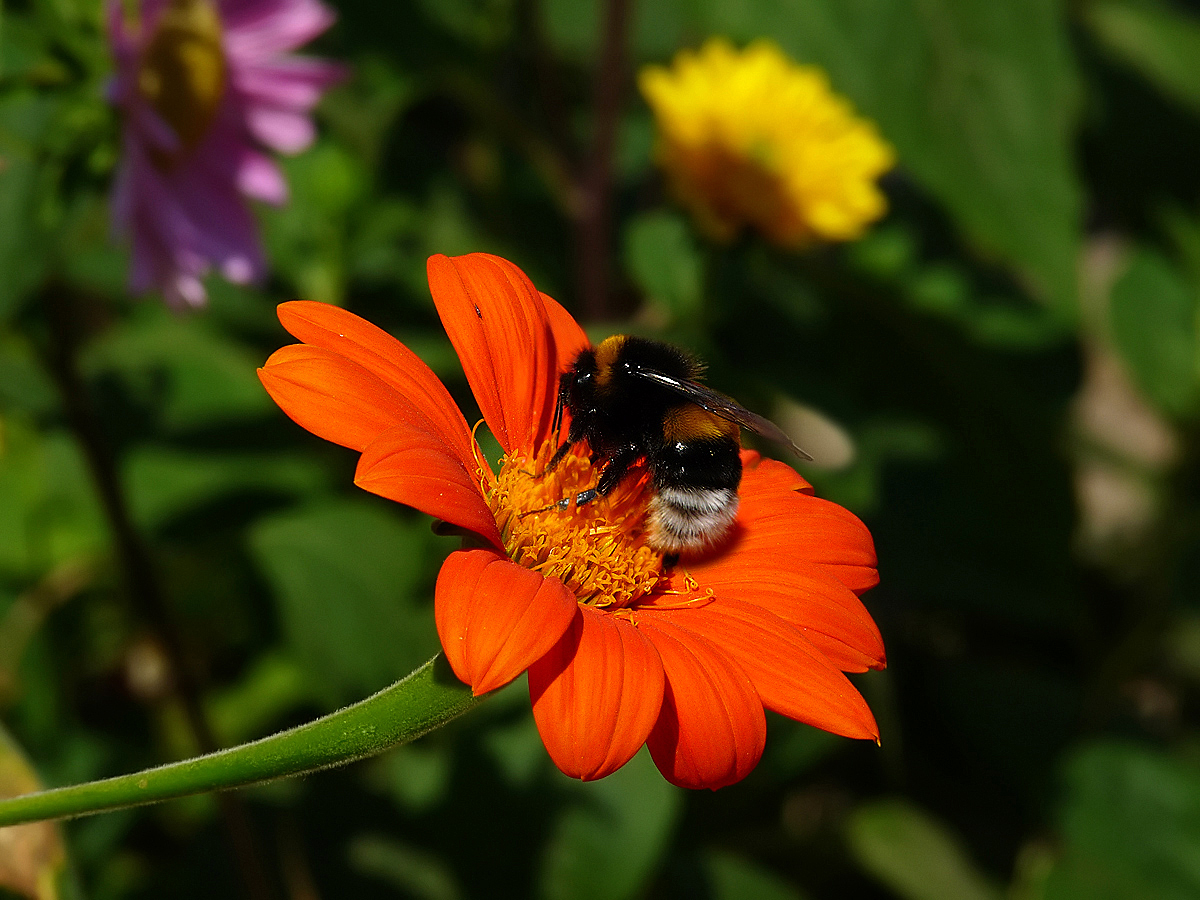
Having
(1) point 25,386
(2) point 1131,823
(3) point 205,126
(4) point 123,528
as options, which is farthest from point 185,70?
(2) point 1131,823

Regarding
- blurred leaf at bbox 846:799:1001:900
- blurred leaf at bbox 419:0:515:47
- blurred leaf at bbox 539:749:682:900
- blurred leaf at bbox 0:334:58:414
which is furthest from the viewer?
blurred leaf at bbox 419:0:515:47

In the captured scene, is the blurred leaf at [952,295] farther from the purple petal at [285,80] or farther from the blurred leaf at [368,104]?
the purple petal at [285,80]

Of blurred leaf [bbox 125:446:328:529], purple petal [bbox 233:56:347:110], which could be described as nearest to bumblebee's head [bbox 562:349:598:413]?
purple petal [bbox 233:56:347:110]

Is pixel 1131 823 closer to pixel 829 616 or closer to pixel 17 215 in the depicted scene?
pixel 829 616

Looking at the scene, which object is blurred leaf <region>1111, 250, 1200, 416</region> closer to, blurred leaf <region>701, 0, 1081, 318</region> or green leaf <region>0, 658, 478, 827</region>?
blurred leaf <region>701, 0, 1081, 318</region>

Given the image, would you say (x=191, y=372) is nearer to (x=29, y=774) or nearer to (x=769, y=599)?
(x=29, y=774)
